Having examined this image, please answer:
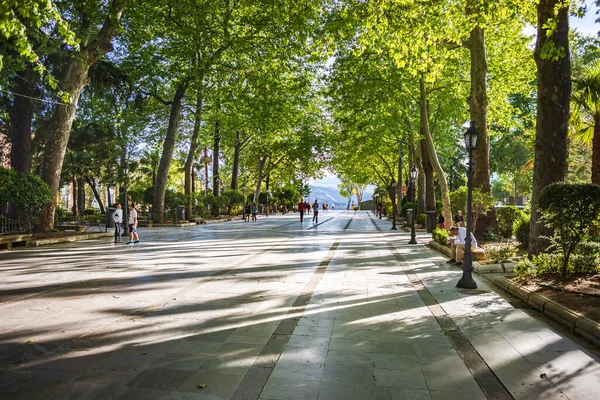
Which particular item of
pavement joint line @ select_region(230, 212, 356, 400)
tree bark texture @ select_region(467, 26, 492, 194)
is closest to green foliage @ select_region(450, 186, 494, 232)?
tree bark texture @ select_region(467, 26, 492, 194)

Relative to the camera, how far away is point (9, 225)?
596 inches

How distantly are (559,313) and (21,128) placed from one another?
2454cm

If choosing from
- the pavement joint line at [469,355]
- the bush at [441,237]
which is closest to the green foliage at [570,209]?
the pavement joint line at [469,355]

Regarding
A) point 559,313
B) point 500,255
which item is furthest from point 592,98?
point 559,313

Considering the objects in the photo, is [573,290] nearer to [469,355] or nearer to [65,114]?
[469,355]

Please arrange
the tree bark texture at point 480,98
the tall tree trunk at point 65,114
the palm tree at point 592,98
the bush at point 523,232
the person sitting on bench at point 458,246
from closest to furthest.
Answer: the person sitting on bench at point 458,246, the bush at point 523,232, the palm tree at point 592,98, the tree bark texture at point 480,98, the tall tree trunk at point 65,114

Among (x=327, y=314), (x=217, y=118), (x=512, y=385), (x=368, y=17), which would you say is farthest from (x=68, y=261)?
(x=217, y=118)

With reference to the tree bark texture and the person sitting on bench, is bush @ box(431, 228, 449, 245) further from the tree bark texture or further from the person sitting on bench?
the person sitting on bench

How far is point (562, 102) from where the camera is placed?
881 centimetres

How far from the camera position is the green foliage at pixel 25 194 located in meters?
13.7

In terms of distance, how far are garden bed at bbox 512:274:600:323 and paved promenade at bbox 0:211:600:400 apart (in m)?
0.63

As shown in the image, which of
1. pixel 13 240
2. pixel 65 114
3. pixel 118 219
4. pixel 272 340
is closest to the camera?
pixel 272 340

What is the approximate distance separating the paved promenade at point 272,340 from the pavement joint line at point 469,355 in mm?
19

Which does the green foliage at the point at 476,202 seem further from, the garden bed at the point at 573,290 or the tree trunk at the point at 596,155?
the garden bed at the point at 573,290
